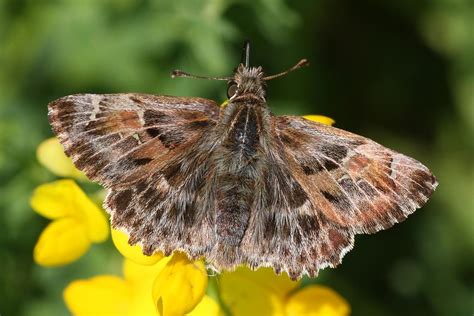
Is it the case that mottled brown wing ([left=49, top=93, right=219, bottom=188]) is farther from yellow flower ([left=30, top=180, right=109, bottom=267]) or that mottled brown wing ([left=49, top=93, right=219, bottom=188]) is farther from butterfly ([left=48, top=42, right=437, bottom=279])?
yellow flower ([left=30, top=180, right=109, bottom=267])

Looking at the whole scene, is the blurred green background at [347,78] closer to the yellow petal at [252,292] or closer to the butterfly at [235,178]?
the yellow petal at [252,292]

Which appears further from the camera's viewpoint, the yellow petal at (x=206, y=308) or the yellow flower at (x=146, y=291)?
the yellow petal at (x=206, y=308)

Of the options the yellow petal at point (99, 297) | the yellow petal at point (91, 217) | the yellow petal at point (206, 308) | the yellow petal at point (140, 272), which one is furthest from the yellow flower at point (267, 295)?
the yellow petal at point (91, 217)

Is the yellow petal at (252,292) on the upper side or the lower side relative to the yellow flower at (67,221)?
lower

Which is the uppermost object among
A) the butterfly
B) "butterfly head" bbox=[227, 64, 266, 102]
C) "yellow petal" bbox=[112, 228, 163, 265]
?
"butterfly head" bbox=[227, 64, 266, 102]

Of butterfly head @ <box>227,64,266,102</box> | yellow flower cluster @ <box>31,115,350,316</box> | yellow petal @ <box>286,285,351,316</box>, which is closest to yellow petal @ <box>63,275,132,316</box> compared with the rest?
yellow flower cluster @ <box>31,115,350,316</box>

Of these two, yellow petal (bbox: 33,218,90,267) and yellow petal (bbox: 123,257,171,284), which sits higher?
yellow petal (bbox: 33,218,90,267)

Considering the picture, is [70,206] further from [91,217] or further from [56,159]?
[56,159]

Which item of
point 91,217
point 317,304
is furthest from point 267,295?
point 91,217
